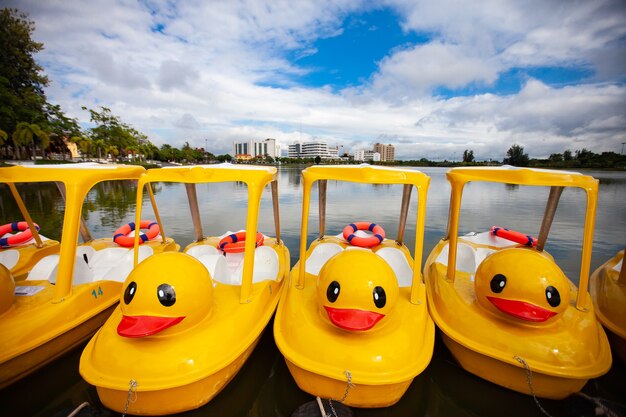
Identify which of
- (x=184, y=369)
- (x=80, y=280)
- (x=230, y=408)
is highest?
(x=80, y=280)

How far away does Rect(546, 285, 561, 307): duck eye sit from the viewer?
265cm

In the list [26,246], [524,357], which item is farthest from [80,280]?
[524,357]

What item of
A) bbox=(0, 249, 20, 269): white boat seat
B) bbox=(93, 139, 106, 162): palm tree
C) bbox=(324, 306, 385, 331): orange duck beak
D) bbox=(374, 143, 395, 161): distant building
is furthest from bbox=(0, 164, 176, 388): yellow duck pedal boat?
bbox=(374, 143, 395, 161): distant building

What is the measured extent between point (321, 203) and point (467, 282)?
295 cm

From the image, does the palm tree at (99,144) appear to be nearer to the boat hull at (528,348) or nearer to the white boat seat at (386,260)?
the white boat seat at (386,260)

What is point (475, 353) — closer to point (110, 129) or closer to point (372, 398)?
point (372, 398)

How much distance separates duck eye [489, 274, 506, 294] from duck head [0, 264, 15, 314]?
5.22 metres

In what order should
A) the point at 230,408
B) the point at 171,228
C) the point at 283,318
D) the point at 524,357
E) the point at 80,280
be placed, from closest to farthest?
the point at 524,357 → the point at 230,408 → the point at 283,318 → the point at 80,280 → the point at 171,228

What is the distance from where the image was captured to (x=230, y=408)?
2912mm

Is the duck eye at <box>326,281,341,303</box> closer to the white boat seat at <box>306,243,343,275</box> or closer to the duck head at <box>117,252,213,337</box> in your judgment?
the duck head at <box>117,252,213,337</box>

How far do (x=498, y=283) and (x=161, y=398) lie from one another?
353 cm

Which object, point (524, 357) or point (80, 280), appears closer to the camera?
point (524, 357)

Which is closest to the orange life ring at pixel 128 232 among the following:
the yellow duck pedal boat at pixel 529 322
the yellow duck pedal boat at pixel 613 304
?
the yellow duck pedal boat at pixel 529 322

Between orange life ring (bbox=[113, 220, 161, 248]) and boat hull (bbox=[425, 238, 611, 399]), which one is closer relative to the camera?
boat hull (bbox=[425, 238, 611, 399])
